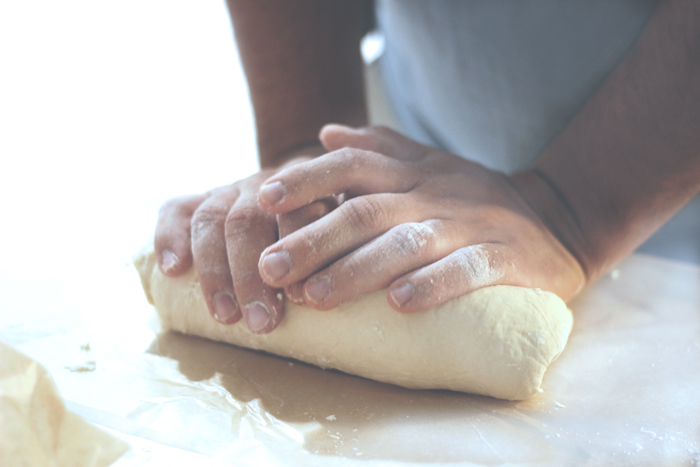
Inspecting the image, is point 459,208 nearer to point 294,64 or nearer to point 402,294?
point 402,294

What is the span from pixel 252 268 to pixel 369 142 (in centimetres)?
38

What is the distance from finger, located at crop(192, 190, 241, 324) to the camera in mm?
904

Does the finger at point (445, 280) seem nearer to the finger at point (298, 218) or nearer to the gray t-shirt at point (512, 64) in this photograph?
the finger at point (298, 218)

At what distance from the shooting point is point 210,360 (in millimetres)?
965

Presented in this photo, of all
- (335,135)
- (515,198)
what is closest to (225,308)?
(335,135)

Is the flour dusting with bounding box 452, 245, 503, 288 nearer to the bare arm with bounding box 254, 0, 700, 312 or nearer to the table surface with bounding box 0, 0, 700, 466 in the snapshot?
the bare arm with bounding box 254, 0, 700, 312

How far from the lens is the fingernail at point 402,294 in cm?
79

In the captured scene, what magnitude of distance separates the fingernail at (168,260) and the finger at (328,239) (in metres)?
0.27

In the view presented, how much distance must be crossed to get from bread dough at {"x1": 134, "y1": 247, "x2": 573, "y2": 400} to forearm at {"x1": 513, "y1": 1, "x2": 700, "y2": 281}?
1.09ft

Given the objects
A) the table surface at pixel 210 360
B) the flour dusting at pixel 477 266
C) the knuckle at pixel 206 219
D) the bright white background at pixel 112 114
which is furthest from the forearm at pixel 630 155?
the bright white background at pixel 112 114

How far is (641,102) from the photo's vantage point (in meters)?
1.04

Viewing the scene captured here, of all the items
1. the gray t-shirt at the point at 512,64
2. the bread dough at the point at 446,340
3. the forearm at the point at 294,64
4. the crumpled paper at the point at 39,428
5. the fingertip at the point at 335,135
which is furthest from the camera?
the forearm at the point at 294,64

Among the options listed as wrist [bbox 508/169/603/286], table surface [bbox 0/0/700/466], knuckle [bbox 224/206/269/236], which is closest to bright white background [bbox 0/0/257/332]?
table surface [bbox 0/0/700/466]

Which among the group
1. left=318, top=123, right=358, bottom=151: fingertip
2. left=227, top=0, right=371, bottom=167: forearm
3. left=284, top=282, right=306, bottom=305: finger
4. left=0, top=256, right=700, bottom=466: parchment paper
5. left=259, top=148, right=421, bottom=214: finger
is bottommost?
left=0, top=256, right=700, bottom=466: parchment paper
